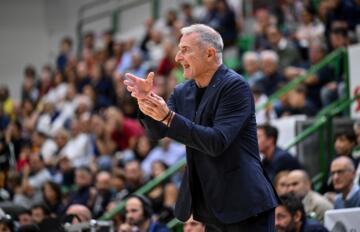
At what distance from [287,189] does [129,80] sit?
4.17 m

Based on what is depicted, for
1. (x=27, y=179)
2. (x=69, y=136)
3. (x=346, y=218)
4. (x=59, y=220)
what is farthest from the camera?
(x=69, y=136)

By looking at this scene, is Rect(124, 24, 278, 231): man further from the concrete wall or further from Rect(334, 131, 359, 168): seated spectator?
the concrete wall

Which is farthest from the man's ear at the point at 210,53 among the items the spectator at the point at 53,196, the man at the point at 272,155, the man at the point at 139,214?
the spectator at the point at 53,196

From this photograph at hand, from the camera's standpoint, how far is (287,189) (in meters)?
8.10

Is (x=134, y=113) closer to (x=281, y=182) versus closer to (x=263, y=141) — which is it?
(x=263, y=141)

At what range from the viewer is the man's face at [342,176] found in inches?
313

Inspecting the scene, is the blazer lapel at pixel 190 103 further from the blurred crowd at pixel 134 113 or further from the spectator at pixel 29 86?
the spectator at pixel 29 86

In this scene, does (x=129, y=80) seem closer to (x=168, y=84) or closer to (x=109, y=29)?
(x=168, y=84)

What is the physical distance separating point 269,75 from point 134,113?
2787 millimetres

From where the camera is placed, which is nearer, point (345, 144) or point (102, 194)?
point (345, 144)

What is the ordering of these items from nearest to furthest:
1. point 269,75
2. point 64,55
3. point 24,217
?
point 24,217 < point 269,75 < point 64,55

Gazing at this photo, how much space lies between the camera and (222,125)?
14.0 feet

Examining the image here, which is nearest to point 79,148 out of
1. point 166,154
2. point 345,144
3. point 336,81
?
point 166,154

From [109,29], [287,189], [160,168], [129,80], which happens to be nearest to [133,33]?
[109,29]
